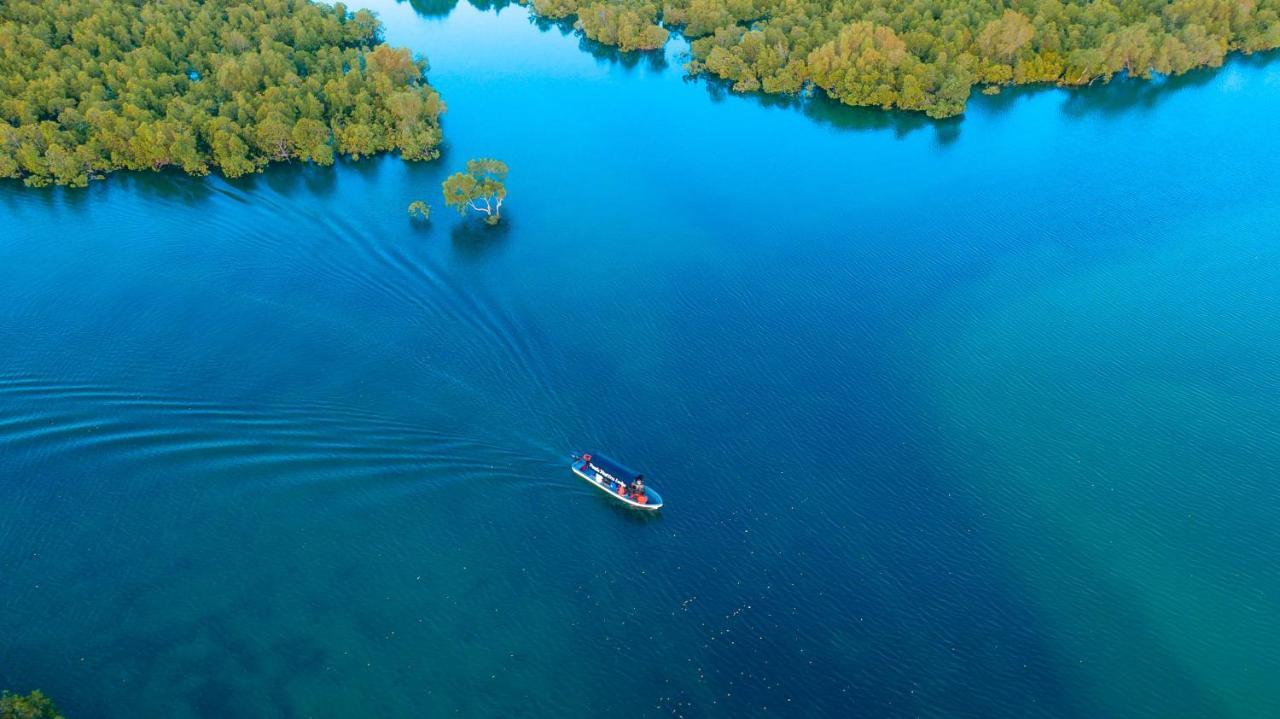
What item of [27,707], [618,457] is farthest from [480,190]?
[27,707]

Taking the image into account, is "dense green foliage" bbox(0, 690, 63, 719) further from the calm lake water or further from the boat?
the boat

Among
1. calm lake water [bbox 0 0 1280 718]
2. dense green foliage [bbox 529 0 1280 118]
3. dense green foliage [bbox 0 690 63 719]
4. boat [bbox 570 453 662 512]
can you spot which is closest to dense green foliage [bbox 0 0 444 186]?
calm lake water [bbox 0 0 1280 718]

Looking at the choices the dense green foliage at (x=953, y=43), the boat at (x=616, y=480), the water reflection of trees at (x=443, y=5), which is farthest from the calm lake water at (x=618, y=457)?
the water reflection of trees at (x=443, y=5)

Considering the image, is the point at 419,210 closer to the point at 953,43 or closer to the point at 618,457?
the point at 618,457

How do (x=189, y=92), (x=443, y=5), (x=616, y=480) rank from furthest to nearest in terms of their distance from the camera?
(x=443, y=5)
(x=189, y=92)
(x=616, y=480)

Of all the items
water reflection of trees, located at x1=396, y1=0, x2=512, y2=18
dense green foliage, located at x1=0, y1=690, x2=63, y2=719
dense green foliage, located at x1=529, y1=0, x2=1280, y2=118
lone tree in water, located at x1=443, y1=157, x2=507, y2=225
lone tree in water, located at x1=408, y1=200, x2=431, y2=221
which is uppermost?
dense green foliage, located at x1=529, y1=0, x2=1280, y2=118

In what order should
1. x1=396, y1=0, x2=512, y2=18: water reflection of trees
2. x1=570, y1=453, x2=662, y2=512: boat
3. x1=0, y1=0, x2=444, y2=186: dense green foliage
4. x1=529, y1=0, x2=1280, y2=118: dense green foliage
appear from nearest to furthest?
x1=570, y1=453, x2=662, y2=512: boat
x1=0, y1=0, x2=444, y2=186: dense green foliage
x1=529, y1=0, x2=1280, y2=118: dense green foliage
x1=396, y1=0, x2=512, y2=18: water reflection of trees

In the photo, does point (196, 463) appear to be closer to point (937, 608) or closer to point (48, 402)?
point (48, 402)

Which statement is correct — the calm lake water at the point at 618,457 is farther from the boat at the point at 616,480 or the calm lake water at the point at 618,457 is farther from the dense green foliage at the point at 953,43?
the dense green foliage at the point at 953,43
